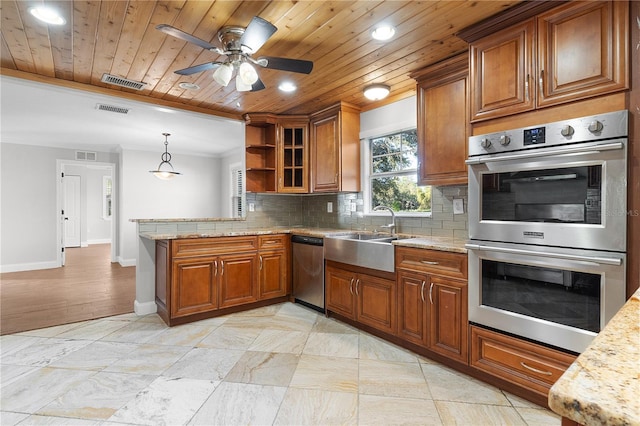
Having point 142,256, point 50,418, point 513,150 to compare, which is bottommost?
point 50,418

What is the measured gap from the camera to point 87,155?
257 inches

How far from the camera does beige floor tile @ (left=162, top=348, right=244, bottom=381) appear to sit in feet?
7.36

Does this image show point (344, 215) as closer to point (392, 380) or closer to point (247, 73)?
point (392, 380)

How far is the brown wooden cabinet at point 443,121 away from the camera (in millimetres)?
2551

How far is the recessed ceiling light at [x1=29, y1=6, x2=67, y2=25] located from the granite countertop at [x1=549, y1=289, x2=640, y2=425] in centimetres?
293

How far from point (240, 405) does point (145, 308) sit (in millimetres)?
2157

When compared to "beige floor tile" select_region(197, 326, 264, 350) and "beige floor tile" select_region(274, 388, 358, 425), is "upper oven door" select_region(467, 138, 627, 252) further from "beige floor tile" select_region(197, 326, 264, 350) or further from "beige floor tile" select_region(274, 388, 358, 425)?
"beige floor tile" select_region(197, 326, 264, 350)

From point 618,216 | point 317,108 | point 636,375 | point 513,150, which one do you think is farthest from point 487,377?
point 317,108

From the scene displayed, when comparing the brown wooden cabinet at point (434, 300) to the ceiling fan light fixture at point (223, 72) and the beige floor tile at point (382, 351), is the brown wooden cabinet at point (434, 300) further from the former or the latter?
the ceiling fan light fixture at point (223, 72)

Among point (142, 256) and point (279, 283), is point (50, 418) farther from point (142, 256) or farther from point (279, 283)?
point (279, 283)

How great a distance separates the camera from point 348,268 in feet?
10.3

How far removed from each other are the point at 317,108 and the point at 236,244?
74.2 inches

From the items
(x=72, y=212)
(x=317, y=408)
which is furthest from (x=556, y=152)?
(x=72, y=212)

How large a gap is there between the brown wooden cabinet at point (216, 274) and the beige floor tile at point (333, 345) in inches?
39.8
